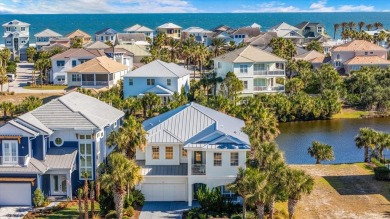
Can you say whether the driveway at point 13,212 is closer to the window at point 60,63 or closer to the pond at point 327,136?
the pond at point 327,136

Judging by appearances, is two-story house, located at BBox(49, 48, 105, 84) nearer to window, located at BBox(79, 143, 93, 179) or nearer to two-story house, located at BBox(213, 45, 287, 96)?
two-story house, located at BBox(213, 45, 287, 96)

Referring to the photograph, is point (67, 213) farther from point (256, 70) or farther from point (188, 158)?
point (256, 70)

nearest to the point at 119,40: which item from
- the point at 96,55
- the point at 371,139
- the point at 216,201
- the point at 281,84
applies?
the point at 96,55

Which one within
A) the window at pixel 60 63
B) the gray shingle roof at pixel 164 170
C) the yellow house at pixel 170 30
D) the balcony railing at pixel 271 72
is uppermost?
the yellow house at pixel 170 30

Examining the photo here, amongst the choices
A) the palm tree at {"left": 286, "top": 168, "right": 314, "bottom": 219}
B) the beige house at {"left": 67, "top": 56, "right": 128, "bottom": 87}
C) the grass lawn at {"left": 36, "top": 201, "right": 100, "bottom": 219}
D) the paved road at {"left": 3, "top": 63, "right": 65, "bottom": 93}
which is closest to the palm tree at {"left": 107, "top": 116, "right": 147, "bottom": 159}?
the grass lawn at {"left": 36, "top": 201, "right": 100, "bottom": 219}

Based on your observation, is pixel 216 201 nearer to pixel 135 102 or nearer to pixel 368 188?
pixel 368 188

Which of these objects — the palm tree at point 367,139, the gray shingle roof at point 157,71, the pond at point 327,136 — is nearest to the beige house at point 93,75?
the gray shingle roof at point 157,71
